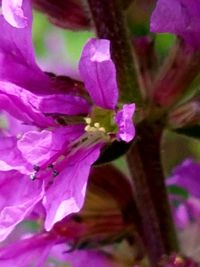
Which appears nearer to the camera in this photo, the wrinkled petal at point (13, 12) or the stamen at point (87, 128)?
the wrinkled petal at point (13, 12)

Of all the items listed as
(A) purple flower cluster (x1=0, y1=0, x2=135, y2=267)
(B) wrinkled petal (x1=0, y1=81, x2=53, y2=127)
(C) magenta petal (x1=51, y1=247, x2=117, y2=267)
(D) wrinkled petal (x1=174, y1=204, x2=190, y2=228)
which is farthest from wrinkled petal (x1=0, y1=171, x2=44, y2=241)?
(D) wrinkled petal (x1=174, y1=204, x2=190, y2=228)

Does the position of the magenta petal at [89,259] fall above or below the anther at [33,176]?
below

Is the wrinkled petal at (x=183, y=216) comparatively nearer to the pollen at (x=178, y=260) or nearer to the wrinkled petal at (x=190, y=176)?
the wrinkled petal at (x=190, y=176)

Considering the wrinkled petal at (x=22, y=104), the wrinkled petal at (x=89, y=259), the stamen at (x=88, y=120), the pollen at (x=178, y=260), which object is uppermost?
the wrinkled petal at (x=22, y=104)

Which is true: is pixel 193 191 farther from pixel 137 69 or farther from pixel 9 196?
pixel 9 196

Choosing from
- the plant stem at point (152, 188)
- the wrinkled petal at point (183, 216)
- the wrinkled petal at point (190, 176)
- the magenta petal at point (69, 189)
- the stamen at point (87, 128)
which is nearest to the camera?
the magenta petal at point (69, 189)

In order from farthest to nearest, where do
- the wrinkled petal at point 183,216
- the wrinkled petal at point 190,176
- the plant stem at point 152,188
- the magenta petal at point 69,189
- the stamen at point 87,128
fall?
1. the wrinkled petal at point 183,216
2. the wrinkled petal at point 190,176
3. the plant stem at point 152,188
4. the stamen at point 87,128
5. the magenta petal at point 69,189

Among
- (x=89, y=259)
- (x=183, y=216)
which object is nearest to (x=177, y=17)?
(x=89, y=259)

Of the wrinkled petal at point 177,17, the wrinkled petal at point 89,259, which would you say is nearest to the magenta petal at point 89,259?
the wrinkled petal at point 89,259
